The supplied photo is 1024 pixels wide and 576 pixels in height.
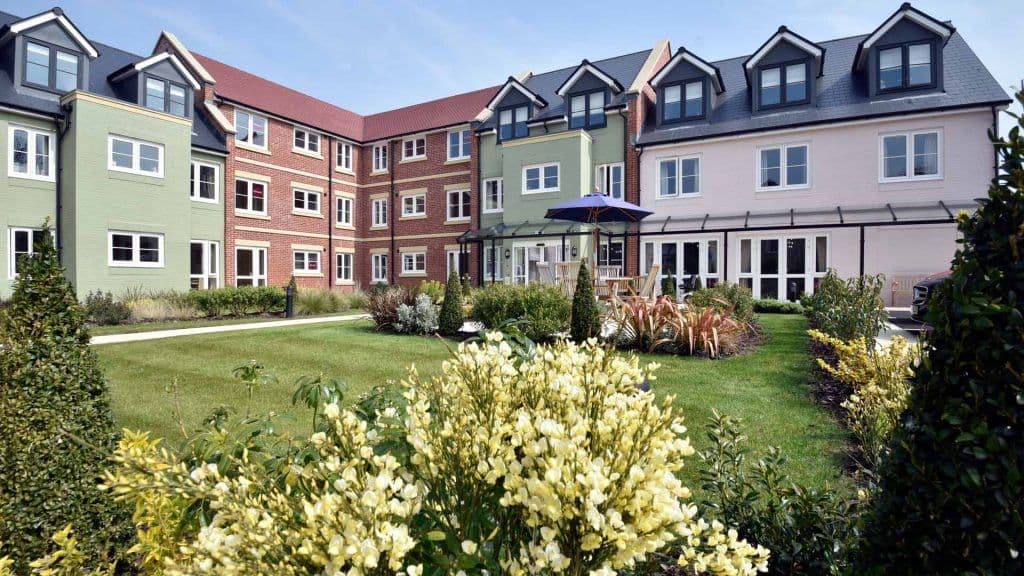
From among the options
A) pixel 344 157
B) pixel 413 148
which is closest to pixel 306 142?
pixel 344 157

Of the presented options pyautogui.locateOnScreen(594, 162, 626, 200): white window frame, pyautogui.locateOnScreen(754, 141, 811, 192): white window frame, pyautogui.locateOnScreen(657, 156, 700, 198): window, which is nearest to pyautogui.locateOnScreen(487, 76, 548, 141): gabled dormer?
pyautogui.locateOnScreen(594, 162, 626, 200): white window frame

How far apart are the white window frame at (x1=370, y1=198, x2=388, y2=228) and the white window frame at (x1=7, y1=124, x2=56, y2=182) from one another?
47.5 ft

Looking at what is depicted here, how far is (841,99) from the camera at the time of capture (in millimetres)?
19625

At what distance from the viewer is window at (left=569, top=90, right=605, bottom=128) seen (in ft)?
76.6

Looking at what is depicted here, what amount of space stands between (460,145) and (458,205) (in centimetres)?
335

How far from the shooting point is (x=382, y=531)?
117cm

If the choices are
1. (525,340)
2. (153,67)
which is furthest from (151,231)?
(525,340)

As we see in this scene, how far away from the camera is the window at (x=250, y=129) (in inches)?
967

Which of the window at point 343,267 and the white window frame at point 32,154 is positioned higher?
the white window frame at point 32,154

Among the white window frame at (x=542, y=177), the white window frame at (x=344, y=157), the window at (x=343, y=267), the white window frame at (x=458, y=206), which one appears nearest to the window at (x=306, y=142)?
the white window frame at (x=344, y=157)

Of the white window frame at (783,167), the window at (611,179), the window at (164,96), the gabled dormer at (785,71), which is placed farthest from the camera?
the window at (611,179)

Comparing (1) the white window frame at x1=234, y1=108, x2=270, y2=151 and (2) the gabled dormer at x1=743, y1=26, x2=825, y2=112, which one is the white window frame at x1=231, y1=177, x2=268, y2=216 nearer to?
(1) the white window frame at x1=234, y1=108, x2=270, y2=151

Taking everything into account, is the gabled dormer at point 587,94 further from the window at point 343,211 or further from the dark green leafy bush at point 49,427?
the dark green leafy bush at point 49,427

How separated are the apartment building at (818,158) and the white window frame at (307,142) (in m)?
17.2
